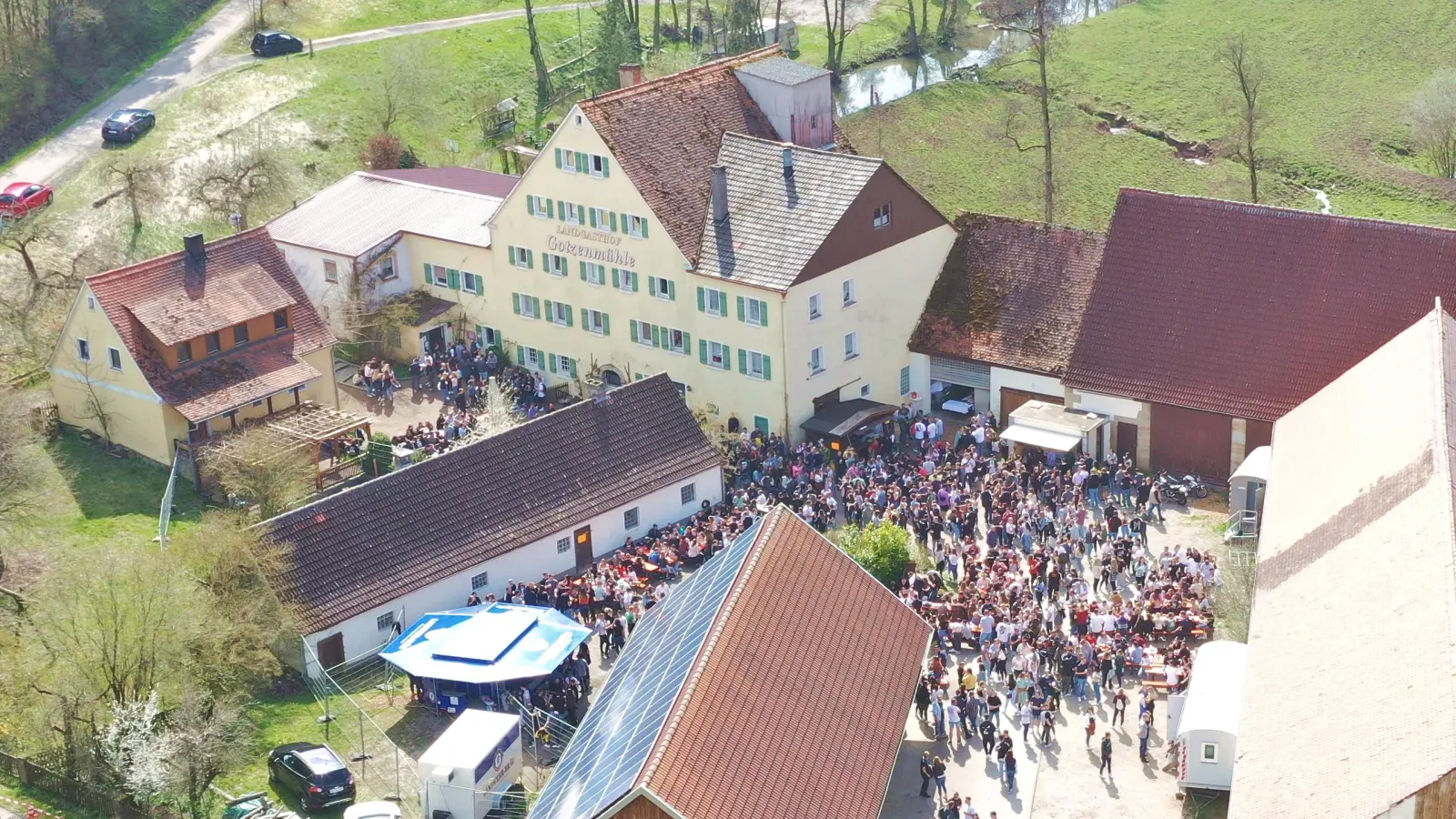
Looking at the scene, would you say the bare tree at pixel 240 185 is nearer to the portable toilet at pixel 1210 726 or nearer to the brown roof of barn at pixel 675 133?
→ the brown roof of barn at pixel 675 133

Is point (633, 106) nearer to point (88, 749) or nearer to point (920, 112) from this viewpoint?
point (88, 749)

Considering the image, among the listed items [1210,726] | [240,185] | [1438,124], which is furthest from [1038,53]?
[1210,726]

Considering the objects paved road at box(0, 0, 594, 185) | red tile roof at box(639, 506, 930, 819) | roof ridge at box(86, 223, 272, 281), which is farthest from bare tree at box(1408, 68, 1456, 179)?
red tile roof at box(639, 506, 930, 819)

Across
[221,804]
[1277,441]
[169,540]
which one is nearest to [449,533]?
[169,540]

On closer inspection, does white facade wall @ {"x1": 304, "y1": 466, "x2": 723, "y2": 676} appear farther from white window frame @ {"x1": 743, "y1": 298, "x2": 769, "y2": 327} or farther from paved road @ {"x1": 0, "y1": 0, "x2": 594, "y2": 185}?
paved road @ {"x1": 0, "y1": 0, "x2": 594, "y2": 185}

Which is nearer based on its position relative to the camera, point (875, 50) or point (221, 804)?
point (221, 804)

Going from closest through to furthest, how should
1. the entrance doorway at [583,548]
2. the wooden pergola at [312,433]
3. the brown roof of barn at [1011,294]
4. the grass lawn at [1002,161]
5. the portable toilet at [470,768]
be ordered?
1. the portable toilet at [470,768]
2. the entrance doorway at [583,548]
3. the wooden pergola at [312,433]
4. the brown roof of barn at [1011,294]
5. the grass lawn at [1002,161]

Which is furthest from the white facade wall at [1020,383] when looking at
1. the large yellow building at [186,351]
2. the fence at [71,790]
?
the fence at [71,790]
